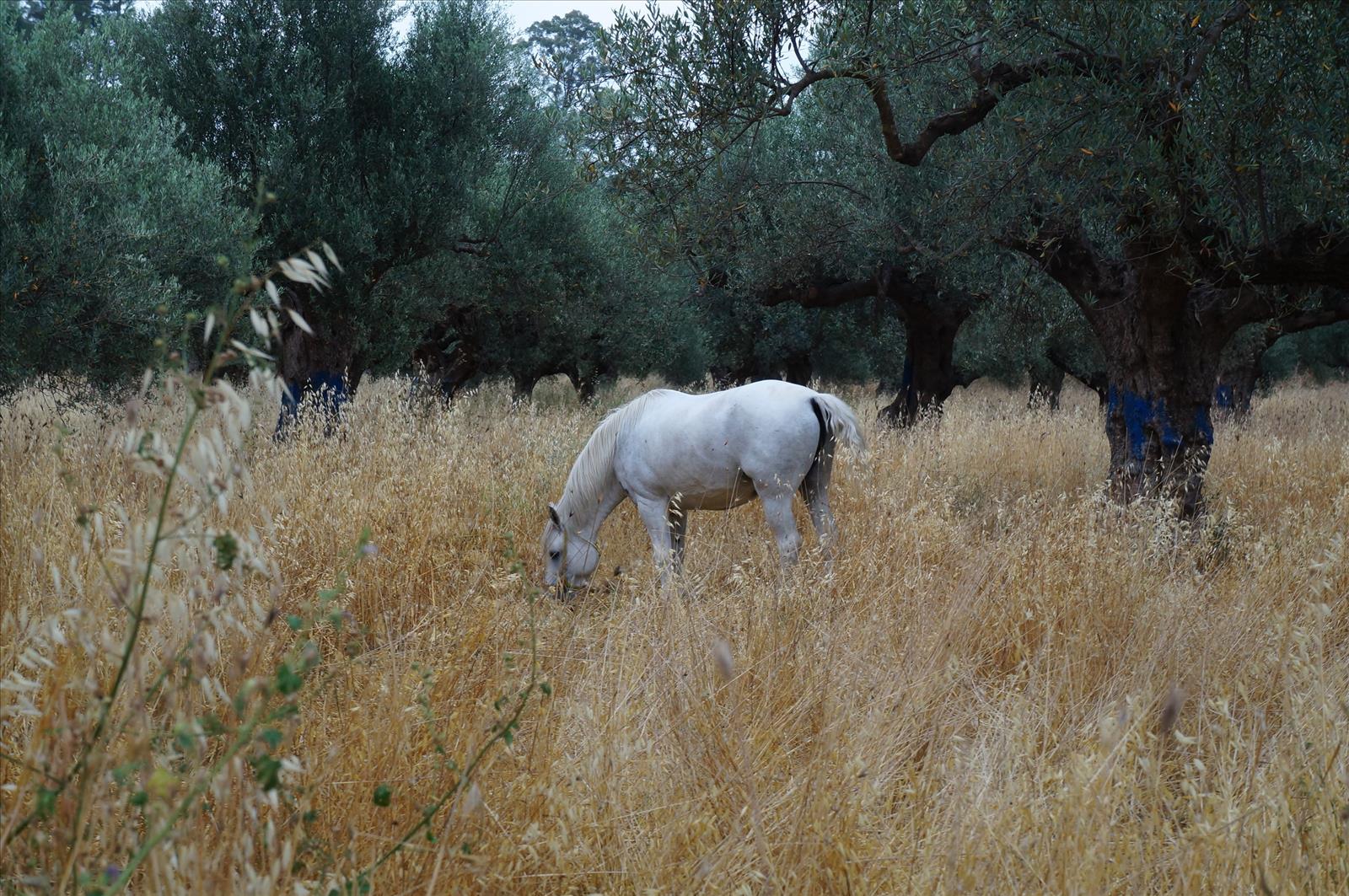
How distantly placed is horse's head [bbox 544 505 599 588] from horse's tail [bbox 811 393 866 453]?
1.94m

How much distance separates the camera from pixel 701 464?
269 inches

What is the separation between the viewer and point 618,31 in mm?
7316

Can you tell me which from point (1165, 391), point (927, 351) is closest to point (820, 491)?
point (1165, 391)

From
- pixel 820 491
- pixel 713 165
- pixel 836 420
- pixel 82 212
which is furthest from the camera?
pixel 713 165

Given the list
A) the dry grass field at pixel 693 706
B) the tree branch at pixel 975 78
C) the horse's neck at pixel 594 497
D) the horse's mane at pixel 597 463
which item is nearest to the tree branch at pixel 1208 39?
the tree branch at pixel 975 78

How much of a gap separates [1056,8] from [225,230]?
7575mm

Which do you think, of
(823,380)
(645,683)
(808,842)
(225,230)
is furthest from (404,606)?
(823,380)

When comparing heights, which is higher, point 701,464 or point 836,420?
point 836,420

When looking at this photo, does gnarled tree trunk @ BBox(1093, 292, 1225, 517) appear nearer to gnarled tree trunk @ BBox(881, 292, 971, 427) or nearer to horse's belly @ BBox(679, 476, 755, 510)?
horse's belly @ BBox(679, 476, 755, 510)

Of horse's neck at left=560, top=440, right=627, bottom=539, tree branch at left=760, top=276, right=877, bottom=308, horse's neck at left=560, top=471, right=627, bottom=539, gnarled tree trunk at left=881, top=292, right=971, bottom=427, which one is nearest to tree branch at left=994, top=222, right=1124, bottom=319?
horse's neck at left=560, top=440, right=627, bottom=539

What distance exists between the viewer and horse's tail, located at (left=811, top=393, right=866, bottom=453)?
6656 millimetres

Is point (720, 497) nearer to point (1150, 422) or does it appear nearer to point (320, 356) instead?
point (1150, 422)

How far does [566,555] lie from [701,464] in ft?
3.97

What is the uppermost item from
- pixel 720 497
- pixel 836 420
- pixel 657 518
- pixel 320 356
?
pixel 320 356
